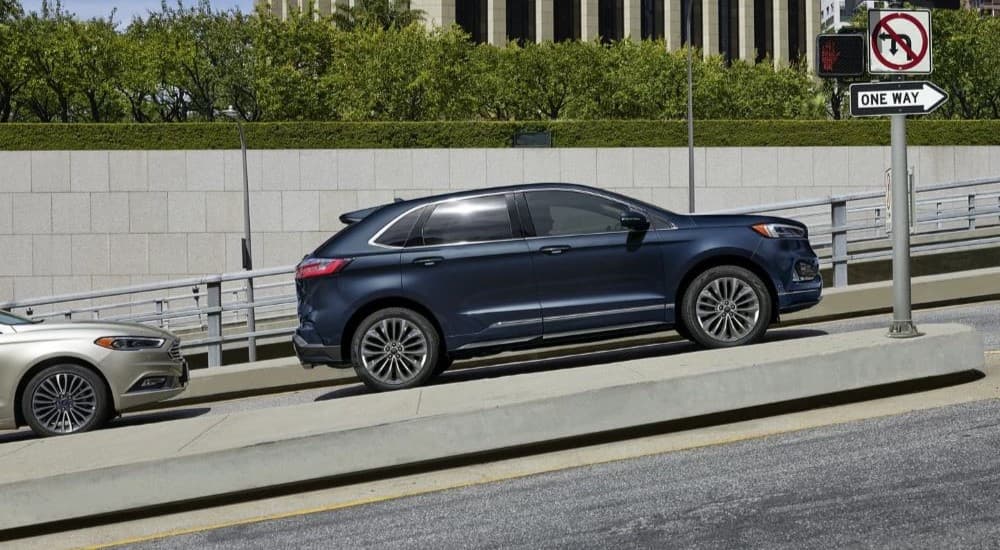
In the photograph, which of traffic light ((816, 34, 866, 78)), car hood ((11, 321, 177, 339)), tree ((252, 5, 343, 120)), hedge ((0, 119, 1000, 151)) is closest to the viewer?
traffic light ((816, 34, 866, 78))

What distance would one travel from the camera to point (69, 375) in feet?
40.0

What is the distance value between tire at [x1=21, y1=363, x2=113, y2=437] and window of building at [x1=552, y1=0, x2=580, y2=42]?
7258 centimetres

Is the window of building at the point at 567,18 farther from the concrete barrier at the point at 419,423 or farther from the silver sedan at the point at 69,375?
the concrete barrier at the point at 419,423

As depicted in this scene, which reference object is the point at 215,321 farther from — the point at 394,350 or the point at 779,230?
the point at 779,230

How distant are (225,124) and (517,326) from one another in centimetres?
2915

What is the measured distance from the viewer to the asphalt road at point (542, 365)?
42.7 feet

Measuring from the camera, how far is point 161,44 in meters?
49.7

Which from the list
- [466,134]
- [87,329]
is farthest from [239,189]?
[87,329]

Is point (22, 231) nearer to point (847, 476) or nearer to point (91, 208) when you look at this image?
point (91, 208)

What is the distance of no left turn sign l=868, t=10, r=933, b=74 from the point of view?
35.8 feet

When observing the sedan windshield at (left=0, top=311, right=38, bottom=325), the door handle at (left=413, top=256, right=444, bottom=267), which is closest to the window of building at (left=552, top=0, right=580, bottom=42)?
the sedan windshield at (left=0, top=311, right=38, bottom=325)

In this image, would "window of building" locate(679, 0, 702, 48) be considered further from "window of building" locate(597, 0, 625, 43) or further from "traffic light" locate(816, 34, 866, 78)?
"traffic light" locate(816, 34, 866, 78)

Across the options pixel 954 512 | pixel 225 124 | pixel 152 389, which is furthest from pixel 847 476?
pixel 225 124

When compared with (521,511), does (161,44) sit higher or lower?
higher
